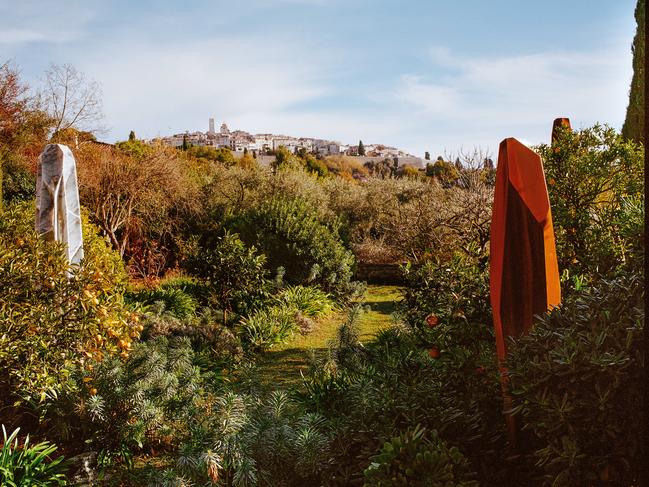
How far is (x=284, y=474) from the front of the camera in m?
2.97

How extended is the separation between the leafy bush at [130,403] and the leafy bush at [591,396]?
2955 millimetres

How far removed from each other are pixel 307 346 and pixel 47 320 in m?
4.44

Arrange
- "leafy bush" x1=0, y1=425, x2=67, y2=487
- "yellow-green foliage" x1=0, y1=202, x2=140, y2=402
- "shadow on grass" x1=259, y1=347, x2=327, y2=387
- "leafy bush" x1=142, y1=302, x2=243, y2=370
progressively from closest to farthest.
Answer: "leafy bush" x1=0, y1=425, x2=67, y2=487, "yellow-green foliage" x1=0, y1=202, x2=140, y2=402, "shadow on grass" x1=259, y1=347, x2=327, y2=387, "leafy bush" x1=142, y1=302, x2=243, y2=370

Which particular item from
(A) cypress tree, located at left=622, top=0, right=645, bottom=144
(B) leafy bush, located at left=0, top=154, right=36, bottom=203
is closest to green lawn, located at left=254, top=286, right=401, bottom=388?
(A) cypress tree, located at left=622, top=0, right=645, bottom=144

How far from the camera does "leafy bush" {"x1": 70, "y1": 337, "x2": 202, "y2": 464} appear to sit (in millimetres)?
4117

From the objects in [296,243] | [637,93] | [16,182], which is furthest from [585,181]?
[16,182]

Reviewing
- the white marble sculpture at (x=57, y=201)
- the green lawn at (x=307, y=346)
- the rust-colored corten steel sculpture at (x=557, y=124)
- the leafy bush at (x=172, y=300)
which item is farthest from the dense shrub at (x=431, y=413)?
the leafy bush at (x=172, y=300)

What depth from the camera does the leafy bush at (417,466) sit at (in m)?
2.13

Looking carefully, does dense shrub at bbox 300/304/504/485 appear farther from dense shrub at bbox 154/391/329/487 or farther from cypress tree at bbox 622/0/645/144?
cypress tree at bbox 622/0/645/144

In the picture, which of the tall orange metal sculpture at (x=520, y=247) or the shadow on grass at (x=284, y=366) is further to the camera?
the shadow on grass at (x=284, y=366)

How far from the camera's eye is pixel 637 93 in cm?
1243

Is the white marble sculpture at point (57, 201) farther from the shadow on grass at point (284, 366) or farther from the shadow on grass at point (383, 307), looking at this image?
the shadow on grass at point (383, 307)

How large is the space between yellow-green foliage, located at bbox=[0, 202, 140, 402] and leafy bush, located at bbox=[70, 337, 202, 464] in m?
0.21

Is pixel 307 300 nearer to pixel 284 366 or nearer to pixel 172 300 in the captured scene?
pixel 172 300
